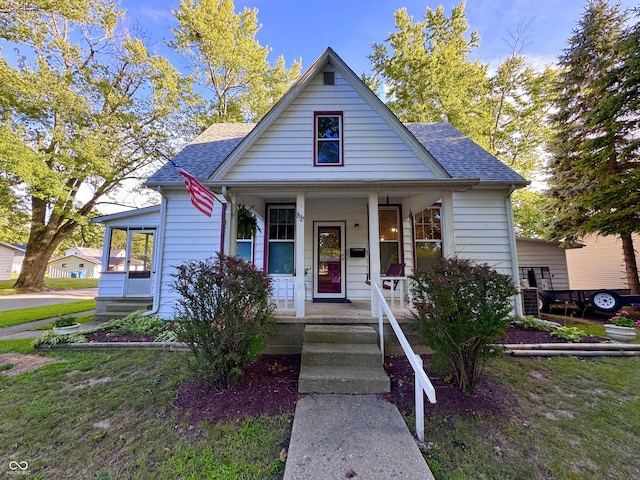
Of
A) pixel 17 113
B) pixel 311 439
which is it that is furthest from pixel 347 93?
pixel 17 113

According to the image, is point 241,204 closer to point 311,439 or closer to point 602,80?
point 311,439

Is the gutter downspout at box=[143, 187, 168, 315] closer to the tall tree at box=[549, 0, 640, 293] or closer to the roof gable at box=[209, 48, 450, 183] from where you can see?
the roof gable at box=[209, 48, 450, 183]

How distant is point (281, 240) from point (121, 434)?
494 cm

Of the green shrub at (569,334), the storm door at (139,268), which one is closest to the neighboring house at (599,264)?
the green shrub at (569,334)

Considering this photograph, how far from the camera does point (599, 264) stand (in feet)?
44.5

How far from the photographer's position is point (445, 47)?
1427cm

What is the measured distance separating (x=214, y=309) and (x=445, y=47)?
17746 millimetres

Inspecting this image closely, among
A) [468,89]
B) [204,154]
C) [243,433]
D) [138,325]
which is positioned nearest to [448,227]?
[243,433]

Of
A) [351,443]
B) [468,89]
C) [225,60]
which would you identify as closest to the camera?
[351,443]

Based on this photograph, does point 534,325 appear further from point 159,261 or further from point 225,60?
point 225,60

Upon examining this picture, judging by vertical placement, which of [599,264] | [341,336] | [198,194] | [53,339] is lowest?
[53,339]

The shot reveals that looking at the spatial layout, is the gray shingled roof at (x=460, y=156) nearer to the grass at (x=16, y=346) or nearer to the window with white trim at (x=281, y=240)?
the window with white trim at (x=281, y=240)

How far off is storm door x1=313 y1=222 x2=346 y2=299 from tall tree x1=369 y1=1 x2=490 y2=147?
1046 cm

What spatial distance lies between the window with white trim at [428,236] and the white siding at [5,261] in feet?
121
